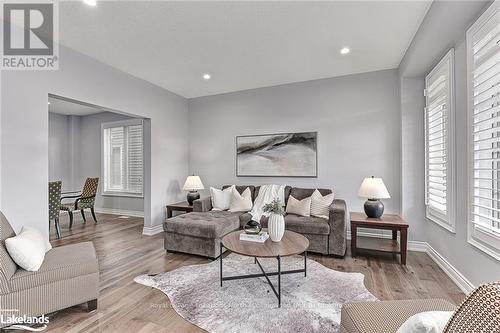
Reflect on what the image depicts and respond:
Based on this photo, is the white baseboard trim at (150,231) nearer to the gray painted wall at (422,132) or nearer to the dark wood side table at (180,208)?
the dark wood side table at (180,208)

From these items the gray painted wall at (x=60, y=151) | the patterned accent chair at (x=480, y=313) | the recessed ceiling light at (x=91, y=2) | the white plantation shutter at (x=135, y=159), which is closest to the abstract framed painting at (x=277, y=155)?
the white plantation shutter at (x=135, y=159)

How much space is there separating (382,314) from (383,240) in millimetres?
2641

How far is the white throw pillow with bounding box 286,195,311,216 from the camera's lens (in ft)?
11.6

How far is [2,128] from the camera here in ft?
7.83

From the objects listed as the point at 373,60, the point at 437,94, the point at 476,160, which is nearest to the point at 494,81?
the point at 476,160

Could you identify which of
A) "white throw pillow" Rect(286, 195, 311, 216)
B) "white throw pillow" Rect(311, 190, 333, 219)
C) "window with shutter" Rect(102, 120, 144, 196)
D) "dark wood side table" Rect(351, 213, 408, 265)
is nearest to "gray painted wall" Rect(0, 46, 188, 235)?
"window with shutter" Rect(102, 120, 144, 196)

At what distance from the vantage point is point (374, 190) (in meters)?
3.19

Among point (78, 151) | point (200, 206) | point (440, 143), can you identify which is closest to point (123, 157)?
point (78, 151)

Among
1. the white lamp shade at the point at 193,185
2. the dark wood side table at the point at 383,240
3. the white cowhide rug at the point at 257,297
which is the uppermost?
the white lamp shade at the point at 193,185

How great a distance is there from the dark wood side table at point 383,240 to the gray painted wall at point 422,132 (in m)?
0.40

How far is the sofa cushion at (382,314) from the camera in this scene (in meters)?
1.15

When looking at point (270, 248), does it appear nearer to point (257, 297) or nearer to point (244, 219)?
point (257, 297)

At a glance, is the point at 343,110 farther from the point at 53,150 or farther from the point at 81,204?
the point at 53,150

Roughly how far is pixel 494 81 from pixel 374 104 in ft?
6.53
